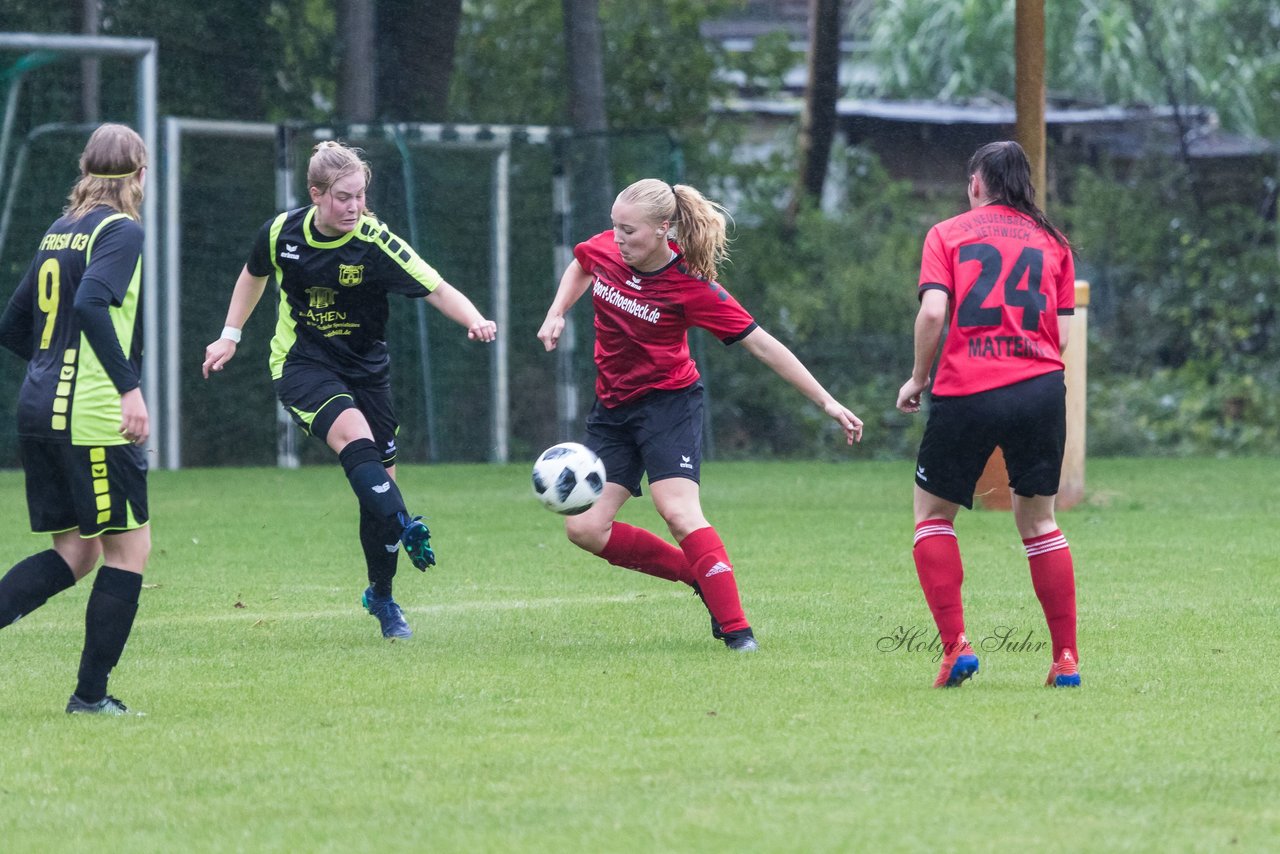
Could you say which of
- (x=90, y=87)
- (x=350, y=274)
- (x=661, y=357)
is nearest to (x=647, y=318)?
(x=661, y=357)

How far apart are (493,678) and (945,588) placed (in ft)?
4.97

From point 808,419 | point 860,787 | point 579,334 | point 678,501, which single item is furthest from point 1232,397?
point 860,787

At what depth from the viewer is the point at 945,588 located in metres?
5.81

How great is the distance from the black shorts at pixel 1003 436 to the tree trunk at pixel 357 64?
11.7m

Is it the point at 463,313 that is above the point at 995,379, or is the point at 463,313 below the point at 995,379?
above

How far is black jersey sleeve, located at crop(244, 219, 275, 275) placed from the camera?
689 cm

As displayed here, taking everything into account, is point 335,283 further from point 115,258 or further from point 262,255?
point 115,258

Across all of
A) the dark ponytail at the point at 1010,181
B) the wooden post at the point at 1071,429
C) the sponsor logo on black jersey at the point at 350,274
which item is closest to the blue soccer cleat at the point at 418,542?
the sponsor logo on black jersey at the point at 350,274

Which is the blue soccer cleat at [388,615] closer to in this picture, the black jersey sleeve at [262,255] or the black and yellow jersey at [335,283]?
the black and yellow jersey at [335,283]

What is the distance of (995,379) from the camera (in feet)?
18.7

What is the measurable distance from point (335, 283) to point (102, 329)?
69.5 inches

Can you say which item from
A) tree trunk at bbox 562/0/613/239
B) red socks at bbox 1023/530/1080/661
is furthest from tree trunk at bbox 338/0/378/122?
red socks at bbox 1023/530/1080/661

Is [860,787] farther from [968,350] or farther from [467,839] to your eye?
[968,350]

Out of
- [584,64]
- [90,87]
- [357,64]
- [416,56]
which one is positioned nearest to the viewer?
[90,87]
